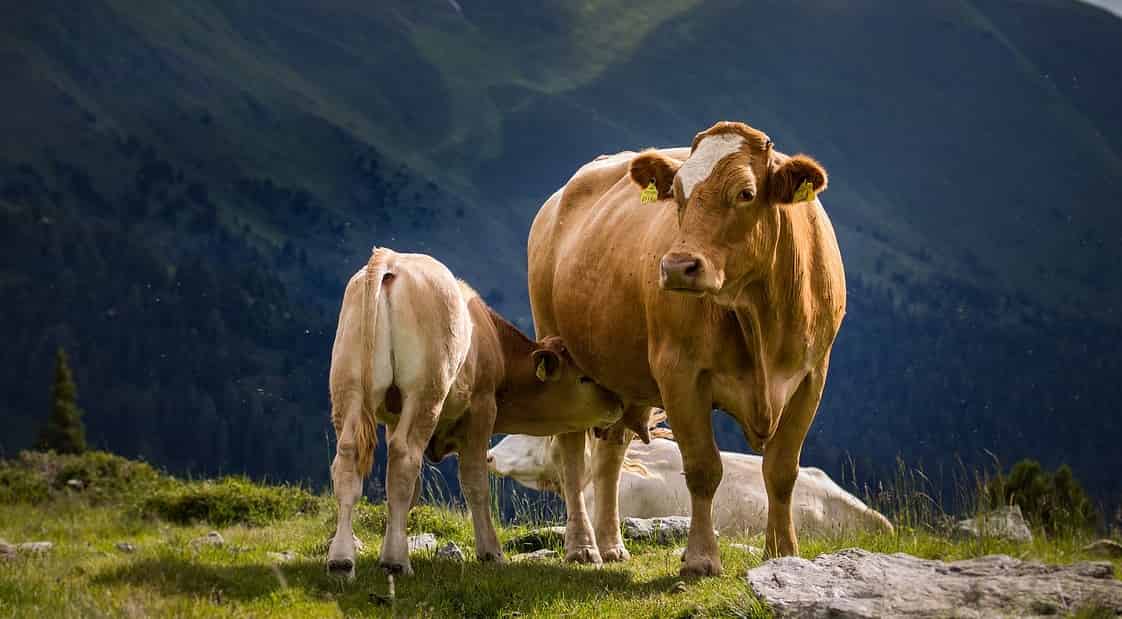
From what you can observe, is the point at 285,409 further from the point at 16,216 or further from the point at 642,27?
the point at 642,27

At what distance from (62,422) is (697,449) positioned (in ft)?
80.9

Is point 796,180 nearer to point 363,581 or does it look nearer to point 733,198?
point 733,198

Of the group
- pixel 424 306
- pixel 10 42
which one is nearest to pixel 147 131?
pixel 10 42

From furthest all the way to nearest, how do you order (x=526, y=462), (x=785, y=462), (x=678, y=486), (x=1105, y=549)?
1. (x=526, y=462)
2. (x=678, y=486)
3. (x=1105, y=549)
4. (x=785, y=462)

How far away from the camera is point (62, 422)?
3033cm

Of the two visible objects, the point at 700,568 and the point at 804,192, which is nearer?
the point at 804,192

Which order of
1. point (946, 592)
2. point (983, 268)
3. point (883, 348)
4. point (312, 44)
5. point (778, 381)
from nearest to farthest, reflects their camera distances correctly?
point (946, 592) → point (778, 381) → point (883, 348) → point (312, 44) → point (983, 268)

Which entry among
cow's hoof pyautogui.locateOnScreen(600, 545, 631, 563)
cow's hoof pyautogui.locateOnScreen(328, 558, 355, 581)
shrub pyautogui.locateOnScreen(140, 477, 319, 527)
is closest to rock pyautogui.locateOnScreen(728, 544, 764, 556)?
cow's hoof pyautogui.locateOnScreen(600, 545, 631, 563)

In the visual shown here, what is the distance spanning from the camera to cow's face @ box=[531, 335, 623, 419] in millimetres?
10969

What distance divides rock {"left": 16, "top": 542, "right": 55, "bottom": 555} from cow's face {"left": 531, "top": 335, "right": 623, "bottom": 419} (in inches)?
167

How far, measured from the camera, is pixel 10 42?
72.4 m

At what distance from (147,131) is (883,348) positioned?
146ft

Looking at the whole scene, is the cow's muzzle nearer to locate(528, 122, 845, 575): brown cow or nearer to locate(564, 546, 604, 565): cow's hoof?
locate(528, 122, 845, 575): brown cow

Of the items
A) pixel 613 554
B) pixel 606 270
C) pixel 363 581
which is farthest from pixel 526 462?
pixel 363 581
